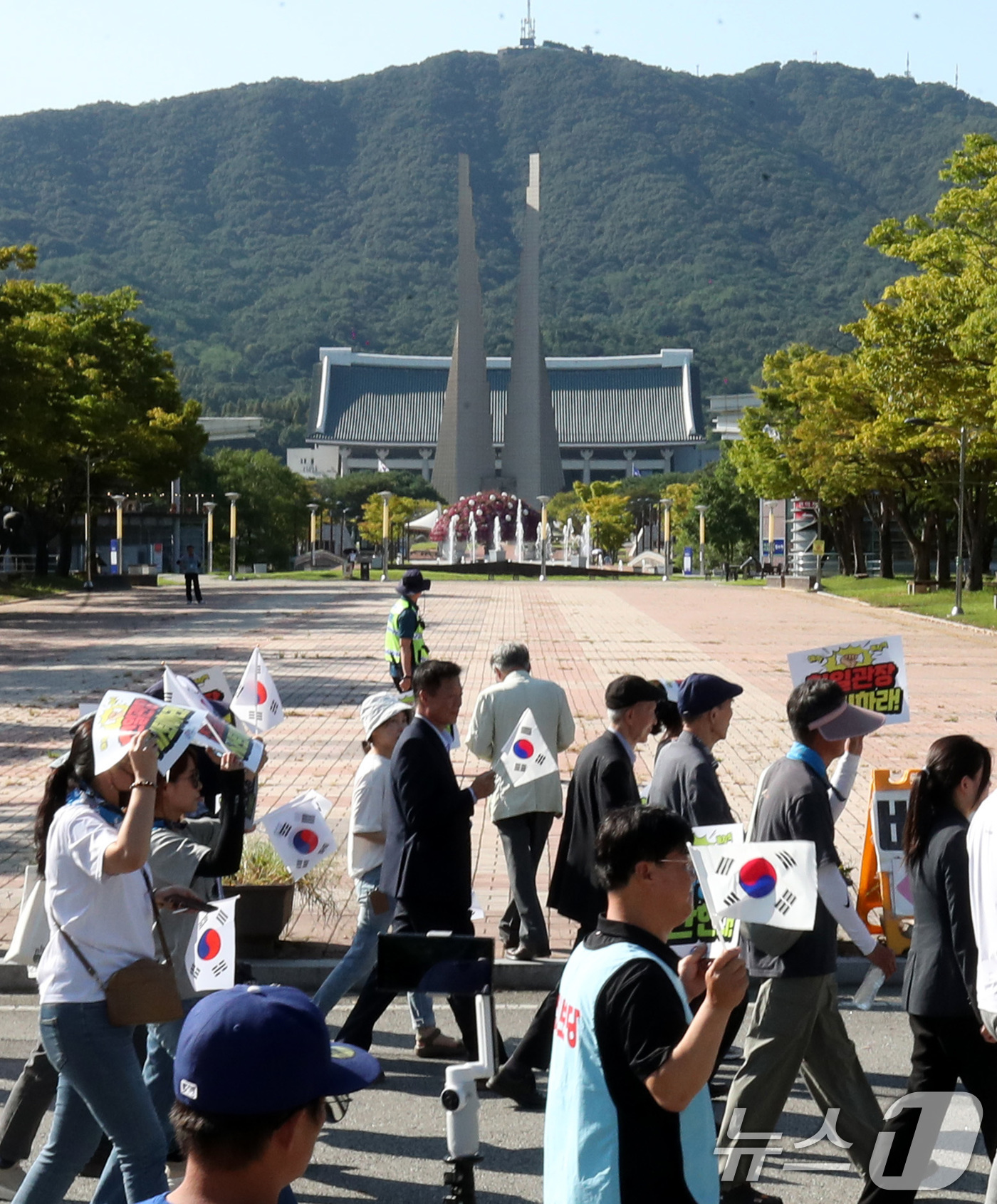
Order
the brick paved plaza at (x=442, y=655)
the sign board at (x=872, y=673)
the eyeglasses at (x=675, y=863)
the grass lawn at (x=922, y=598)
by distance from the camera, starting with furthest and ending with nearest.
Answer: the grass lawn at (x=922, y=598), the brick paved plaza at (x=442, y=655), the sign board at (x=872, y=673), the eyeglasses at (x=675, y=863)

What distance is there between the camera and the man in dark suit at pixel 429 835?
5.92 meters

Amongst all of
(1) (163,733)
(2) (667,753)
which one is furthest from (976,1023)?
(1) (163,733)

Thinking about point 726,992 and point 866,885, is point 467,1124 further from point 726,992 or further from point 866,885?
point 866,885

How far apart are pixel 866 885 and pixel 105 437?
149 feet

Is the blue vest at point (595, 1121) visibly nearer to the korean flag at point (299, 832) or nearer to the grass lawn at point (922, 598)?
the korean flag at point (299, 832)

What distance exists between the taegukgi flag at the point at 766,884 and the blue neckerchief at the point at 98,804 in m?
1.61

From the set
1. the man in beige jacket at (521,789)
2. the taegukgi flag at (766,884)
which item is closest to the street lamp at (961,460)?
the man in beige jacket at (521,789)

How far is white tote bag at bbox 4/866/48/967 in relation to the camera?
16.1 ft

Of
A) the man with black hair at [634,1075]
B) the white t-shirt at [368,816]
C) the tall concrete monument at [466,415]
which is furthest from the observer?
the tall concrete monument at [466,415]

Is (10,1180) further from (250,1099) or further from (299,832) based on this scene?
(250,1099)

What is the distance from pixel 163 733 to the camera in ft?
14.0

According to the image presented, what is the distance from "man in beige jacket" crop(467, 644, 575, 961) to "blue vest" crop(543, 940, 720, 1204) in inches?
162

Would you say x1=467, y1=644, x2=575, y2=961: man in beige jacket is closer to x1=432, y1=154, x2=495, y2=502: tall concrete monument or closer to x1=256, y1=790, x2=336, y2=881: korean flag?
x1=256, y1=790, x2=336, y2=881: korean flag

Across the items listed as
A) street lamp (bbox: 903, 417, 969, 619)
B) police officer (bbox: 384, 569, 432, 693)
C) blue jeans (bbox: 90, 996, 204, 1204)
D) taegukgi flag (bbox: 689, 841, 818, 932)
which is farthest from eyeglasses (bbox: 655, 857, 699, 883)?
street lamp (bbox: 903, 417, 969, 619)
